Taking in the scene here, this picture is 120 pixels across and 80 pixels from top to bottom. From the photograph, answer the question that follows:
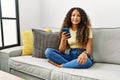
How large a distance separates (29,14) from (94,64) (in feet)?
5.26

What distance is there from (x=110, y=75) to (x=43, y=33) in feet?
3.41

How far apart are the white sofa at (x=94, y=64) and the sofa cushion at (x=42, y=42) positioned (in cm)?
10

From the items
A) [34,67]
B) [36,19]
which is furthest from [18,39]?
[34,67]

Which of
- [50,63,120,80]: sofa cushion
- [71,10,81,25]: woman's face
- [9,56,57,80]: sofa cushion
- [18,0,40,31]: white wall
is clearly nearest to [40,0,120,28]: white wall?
[18,0,40,31]: white wall

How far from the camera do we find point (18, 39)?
9.03 feet

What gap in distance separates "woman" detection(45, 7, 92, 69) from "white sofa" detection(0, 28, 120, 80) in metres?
0.13

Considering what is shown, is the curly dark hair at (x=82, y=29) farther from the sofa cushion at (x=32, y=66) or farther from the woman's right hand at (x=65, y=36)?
the sofa cushion at (x=32, y=66)

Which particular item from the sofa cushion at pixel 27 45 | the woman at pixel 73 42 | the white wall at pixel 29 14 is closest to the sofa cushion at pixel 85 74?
the woman at pixel 73 42

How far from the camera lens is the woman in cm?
175

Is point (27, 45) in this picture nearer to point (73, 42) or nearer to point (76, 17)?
point (73, 42)

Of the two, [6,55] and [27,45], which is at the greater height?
[27,45]

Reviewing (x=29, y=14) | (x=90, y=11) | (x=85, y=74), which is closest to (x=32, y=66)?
(x=85, y=74)

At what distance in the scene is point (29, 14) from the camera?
9.40 ft

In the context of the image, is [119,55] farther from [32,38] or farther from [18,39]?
[18,39]
